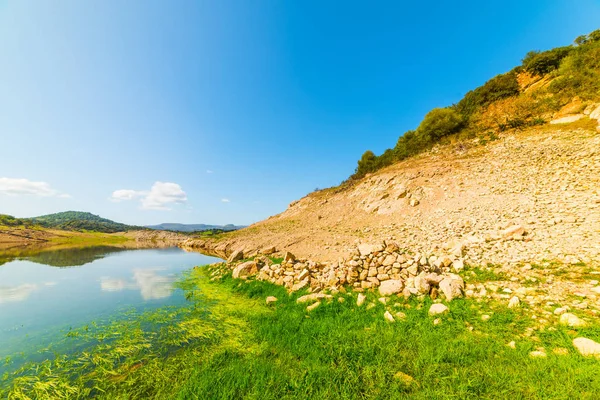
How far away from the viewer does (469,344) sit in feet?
17.4

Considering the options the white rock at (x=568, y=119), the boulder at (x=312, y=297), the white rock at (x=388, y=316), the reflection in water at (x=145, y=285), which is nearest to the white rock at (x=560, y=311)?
the white rock at (x=388, y=316)

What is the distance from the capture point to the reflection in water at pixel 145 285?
44.2 feet

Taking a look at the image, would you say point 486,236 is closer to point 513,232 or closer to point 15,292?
point 513,232

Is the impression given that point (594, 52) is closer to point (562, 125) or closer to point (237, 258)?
point (562, 125)

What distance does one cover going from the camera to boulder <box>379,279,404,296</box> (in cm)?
847

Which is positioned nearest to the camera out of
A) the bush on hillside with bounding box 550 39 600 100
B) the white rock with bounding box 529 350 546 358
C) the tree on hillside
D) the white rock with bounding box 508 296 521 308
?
the white rock with bounding box 529 350 546 358

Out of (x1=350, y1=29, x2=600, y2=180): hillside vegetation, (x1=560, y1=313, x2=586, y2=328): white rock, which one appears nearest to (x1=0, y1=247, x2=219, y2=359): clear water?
(x1=560, y1=313, x2=586, y2=328): white rock

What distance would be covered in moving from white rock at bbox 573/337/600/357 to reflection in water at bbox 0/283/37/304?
79.9 ft

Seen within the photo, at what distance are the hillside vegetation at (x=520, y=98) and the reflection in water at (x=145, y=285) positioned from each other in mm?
35607

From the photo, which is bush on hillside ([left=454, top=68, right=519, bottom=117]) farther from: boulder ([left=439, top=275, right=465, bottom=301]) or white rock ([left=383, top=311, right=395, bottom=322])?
white rock ([left=383, top=311, right=395, bottom=322])

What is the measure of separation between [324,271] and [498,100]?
39425 millimetres

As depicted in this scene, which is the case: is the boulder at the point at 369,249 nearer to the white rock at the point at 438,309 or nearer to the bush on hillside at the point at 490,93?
the white rock at the point at 438,309

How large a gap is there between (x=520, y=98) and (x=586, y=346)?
124 feet

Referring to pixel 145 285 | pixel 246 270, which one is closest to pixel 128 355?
pixel 246 270
